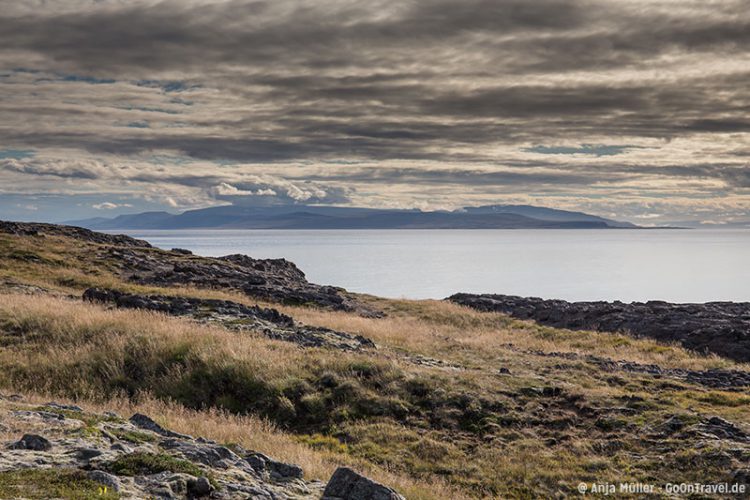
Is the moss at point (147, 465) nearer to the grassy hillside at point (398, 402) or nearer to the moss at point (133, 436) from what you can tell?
the moss at point (133, 436)

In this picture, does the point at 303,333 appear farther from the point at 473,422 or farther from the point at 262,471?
the point at 262,471

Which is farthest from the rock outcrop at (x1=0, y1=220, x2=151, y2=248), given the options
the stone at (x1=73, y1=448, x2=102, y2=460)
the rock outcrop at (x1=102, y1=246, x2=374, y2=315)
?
the stone at (x1=73, y1=448, x2=102, y2=460)

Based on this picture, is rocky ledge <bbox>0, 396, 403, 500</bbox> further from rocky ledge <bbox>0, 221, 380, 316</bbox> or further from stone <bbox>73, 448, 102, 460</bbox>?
rocky ledge <bbox>0, 221, 380, 316</bbox>

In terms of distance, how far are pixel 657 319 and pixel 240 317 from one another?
3098cm

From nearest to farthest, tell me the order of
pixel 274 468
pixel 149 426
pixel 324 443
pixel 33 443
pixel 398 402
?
pixel 33 443
pixel 274 468
pixel 149 426
pixel 324 443
pixel 398 402

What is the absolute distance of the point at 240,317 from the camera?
97.7ft

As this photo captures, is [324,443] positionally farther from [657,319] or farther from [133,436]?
[657,319]

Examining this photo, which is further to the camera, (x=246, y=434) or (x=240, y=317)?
(x=240, y=317)

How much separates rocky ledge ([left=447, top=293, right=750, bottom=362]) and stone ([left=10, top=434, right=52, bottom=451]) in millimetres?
34877

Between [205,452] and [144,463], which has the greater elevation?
[144,463]

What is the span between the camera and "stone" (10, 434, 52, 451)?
8664mm

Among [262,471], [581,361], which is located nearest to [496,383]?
[581,361]

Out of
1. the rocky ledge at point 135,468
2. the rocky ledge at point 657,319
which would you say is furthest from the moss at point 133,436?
the rocky ledge at point 657,319

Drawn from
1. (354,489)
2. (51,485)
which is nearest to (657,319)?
(354,489)
